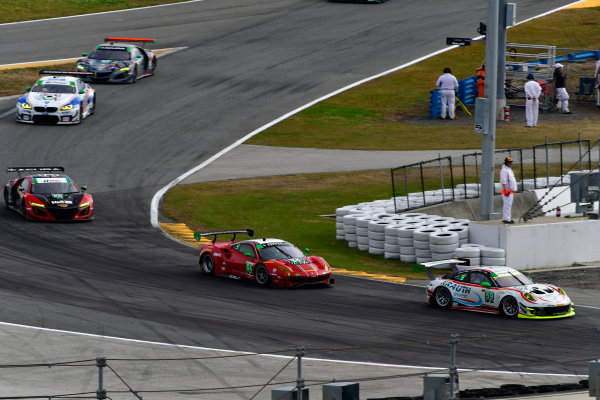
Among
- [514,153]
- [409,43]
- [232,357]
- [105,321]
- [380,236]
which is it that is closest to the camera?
[232,357]

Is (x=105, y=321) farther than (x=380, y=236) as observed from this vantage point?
No

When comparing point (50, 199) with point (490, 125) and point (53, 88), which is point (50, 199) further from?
point (490, 125)

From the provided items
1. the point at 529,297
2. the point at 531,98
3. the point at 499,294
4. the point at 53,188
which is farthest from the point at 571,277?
the point at 531,98

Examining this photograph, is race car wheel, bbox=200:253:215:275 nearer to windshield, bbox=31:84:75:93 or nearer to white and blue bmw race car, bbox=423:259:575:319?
white and blue bmw race car, bbox=423:259:575:319

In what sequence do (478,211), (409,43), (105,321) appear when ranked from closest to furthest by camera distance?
(105,321) → (478,211) → (409,43)

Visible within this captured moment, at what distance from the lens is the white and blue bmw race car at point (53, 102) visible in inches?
1711

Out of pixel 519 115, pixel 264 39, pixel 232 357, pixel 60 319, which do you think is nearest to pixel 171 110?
pixel 264 39

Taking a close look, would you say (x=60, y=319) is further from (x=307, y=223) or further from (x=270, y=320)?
(x=307, y=223)

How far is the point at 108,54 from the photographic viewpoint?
49562mm

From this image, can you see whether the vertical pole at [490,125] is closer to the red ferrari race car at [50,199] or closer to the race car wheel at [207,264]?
the race car wheel at [207,264]

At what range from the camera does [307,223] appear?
1356 inches

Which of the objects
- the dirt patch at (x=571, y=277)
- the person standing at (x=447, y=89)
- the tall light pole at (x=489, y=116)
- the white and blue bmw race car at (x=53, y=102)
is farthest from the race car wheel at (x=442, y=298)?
the person standing at (x=447, y=89)

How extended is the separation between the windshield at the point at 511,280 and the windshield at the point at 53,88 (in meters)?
24.5

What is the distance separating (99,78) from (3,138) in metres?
8.48
